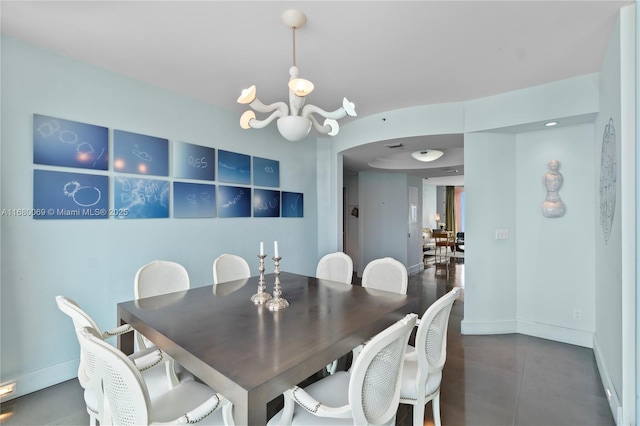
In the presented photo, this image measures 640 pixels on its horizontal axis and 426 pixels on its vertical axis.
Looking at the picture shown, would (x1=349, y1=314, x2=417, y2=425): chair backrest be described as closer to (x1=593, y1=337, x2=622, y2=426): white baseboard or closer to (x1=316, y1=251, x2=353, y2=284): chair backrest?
(x1=316, y1=251, x2=353, y2=284): chair backrest

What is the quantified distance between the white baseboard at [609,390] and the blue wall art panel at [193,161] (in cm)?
382

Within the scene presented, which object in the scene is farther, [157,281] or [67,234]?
[67,234]

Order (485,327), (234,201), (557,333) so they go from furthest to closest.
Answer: (234,201)
(485,327)
(557,333)

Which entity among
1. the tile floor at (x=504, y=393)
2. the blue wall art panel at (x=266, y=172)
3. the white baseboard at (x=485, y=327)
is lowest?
the tile floor at (x=504, y=393)

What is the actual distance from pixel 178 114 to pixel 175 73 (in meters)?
0.52

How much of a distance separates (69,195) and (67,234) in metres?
0.32

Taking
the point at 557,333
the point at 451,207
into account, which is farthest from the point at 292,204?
the point at 451,207

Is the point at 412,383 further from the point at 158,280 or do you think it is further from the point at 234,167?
the point at 234,167

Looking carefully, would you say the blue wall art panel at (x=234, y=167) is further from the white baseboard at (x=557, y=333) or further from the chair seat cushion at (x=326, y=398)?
the white baseboard at (x=557, y=333)

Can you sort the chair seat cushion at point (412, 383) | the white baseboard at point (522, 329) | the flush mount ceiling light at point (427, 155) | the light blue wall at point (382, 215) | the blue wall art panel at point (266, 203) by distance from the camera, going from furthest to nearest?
the light blue wall at point (382, 215)
the flush mount ceiling light at point (427, 155)
the blue wall art panel at point (266, 203)
the white baseboard at point (522, 329)
the chair seat cushion at point (412, 383)

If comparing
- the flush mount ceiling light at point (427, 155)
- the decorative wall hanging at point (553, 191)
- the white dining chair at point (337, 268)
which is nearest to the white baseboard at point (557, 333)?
the decorative wall hanging at point (553, 191)

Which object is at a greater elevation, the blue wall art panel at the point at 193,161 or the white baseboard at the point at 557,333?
the blue wall art panel at the point at 193,161

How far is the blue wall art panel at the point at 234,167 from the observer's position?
3.45m

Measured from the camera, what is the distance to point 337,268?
9.45 ft
